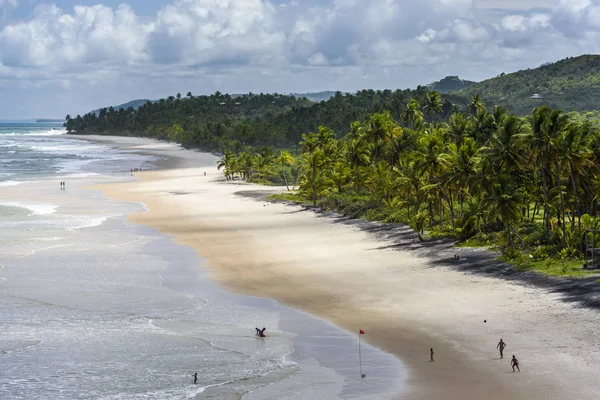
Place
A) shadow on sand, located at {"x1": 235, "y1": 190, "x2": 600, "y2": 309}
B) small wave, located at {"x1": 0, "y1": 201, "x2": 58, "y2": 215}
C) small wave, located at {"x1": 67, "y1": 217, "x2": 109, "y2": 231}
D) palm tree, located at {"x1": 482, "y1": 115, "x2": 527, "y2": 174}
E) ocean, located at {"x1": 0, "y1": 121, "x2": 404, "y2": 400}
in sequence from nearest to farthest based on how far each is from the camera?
ocean, located at {"x1": 0, "y1": 121, "x2": 404, "y2": 400}, shadow on sand, located at {"x1": 235, "y1": 190, "x2": 600, "y2": 309}, palm tree, located at {"x1": 482, "y1": 115, "x2": 527, "y2": 174}, small wave, located at {"x1": 67, "y1": 217, "x2": 109, "y2": 231}, small wave, located at {"x1": 0, "y1": 201, "x2": 58, "y2": 215}

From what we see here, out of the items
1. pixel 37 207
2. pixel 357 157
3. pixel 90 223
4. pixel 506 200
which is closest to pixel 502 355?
pixel 506 200

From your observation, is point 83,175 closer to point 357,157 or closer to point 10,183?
point 10,183

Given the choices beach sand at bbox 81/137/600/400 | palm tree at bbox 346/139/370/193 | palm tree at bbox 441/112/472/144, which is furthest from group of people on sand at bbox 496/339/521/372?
palm tree at bbox 346/139/370/193

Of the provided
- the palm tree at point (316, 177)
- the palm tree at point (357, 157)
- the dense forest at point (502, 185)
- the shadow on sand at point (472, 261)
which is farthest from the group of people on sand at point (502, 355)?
the palm tree at point (316, 177)

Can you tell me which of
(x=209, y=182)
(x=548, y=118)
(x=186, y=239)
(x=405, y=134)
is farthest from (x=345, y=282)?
(x=209, y=182)

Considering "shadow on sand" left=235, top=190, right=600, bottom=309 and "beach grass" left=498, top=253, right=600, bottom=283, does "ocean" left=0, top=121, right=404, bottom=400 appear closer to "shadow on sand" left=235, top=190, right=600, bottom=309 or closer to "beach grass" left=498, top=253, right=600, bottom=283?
"shadow on sand" left=235, top=190, right=600, bottom=309

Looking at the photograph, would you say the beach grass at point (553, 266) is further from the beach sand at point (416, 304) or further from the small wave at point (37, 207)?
the small wave at point (37, 207)

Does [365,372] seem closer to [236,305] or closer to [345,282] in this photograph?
[236,305]
